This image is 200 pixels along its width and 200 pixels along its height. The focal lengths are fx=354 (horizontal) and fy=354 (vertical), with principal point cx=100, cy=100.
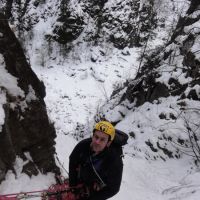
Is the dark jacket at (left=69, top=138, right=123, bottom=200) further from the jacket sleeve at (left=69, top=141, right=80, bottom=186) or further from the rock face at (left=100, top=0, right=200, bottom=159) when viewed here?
the rock face at (left=100, top=0, right=200, bottom=159)

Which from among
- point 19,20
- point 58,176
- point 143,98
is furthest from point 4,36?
point 19,20

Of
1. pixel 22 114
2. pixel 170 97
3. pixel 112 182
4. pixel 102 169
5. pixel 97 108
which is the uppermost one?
pixel 102 169

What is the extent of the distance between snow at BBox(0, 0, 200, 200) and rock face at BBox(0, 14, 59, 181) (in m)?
0.07

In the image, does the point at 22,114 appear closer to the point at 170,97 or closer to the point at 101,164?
the point at 101,164

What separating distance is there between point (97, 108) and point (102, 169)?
513 inches

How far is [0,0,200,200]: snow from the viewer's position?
20.5ft

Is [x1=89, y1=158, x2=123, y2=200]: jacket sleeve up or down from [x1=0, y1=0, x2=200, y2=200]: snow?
up

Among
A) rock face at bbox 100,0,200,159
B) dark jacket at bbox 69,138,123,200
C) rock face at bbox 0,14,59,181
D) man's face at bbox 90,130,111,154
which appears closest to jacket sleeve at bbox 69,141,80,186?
dark jacket at bbox 69,138,123,200

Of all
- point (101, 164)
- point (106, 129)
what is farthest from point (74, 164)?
point (106, 129)

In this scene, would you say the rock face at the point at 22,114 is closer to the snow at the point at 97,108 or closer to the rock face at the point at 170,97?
the snow at the point at 97,108

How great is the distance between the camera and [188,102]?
435 inches

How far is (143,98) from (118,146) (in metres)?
9.33

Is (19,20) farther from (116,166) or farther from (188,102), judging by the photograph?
(116,166)

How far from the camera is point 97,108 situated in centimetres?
1683
